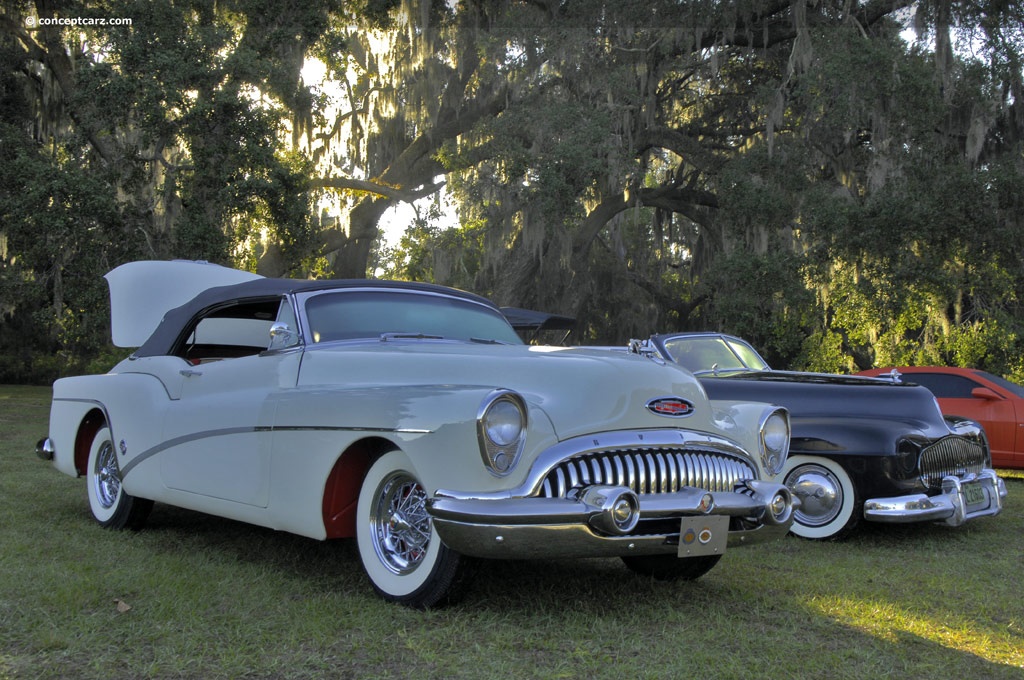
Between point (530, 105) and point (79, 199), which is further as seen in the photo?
point (530, 105)

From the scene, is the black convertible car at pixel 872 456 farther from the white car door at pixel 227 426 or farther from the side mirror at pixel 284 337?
the white car door at pixel 227 426

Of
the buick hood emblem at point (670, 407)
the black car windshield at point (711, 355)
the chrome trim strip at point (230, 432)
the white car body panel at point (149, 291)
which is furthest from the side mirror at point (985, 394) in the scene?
the chrome trim strip at point (230, 432)

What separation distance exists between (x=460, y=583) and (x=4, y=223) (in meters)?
15.0

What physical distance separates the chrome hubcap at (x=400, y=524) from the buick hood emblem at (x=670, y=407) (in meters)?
1.08

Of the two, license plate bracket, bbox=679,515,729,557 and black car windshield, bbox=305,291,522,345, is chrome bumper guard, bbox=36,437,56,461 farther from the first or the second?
license plate bracket, bbox=679,515,729,557

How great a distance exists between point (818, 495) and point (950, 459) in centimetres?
103

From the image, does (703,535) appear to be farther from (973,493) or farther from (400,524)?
(973,493)

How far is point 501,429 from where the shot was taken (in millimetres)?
3824

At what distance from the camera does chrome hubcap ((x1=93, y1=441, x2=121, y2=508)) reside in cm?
640

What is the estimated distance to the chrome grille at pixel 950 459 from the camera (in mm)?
6652

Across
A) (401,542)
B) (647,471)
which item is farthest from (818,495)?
(401,542)

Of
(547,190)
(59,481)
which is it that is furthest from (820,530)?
(547,190)

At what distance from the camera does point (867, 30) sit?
65.2 ft

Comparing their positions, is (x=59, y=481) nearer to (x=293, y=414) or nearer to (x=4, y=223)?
(x=293, y=414)
